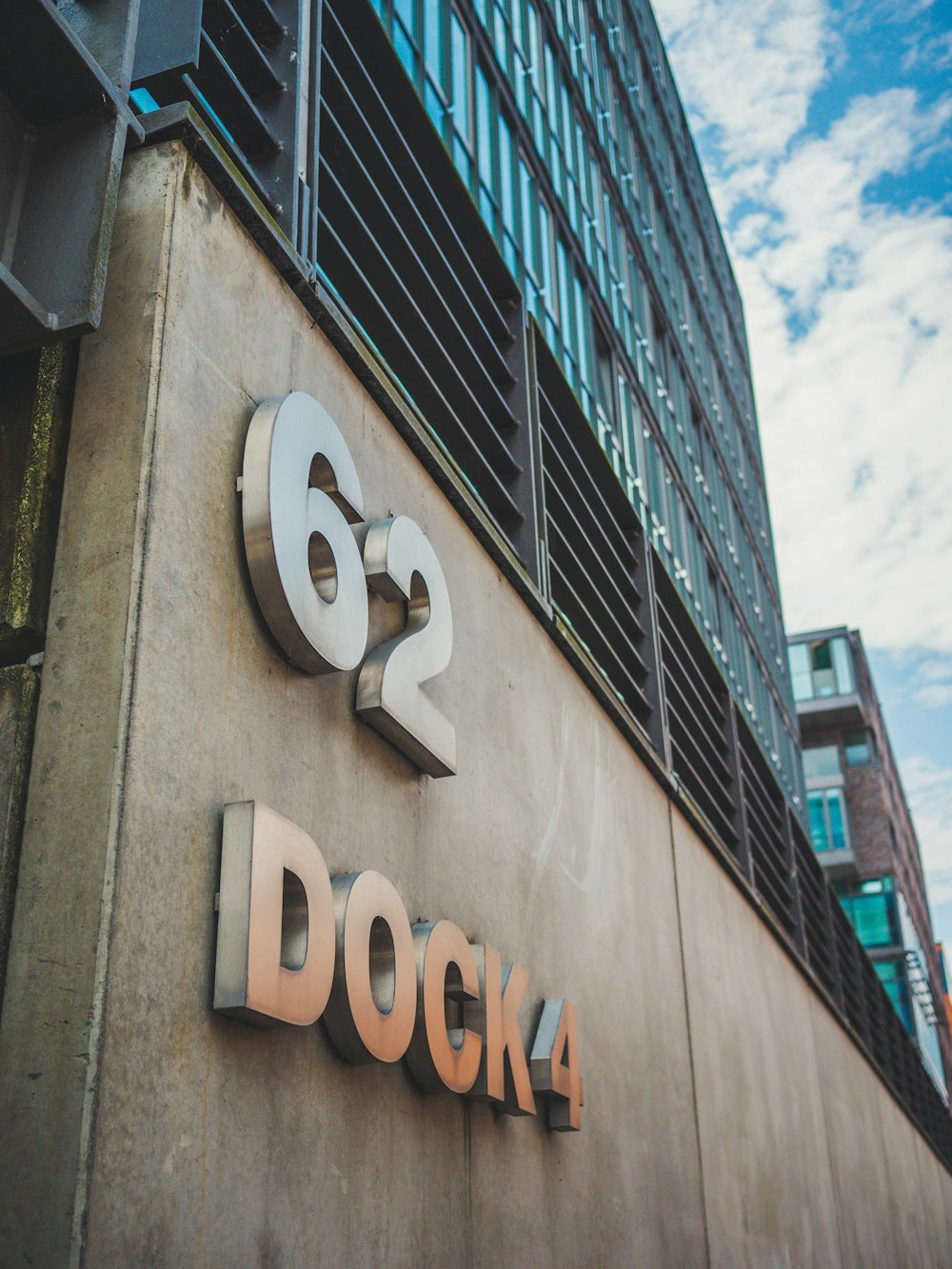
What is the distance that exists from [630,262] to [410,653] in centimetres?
1577

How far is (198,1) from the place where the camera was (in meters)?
5.54

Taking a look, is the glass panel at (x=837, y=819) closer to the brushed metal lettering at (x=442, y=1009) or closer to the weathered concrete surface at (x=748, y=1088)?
the weathered concrete surface at (x=748, y=1088)

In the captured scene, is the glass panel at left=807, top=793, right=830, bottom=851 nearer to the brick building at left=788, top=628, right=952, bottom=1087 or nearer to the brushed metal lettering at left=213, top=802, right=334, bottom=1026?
the brick building at left=788, top=628, right=952, bottom=1087

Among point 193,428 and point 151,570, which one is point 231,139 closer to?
point 193,428

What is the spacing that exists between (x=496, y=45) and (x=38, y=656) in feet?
40.4

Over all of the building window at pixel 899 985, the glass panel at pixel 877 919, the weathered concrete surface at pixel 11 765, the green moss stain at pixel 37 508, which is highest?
the glass panel at pixel 877 919

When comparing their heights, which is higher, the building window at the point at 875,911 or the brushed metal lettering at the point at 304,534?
the building window at the point at 875,911

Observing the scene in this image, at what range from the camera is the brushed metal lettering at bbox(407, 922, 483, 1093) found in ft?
17.1

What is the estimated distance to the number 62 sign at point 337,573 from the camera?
15.5 feet

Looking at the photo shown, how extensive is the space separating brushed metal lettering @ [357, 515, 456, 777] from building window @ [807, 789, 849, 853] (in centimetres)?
4606

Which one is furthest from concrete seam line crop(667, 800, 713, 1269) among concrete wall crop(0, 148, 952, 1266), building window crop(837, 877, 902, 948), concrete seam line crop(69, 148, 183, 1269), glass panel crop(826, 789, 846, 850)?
glass panel crop(826, 789, 846, 850)

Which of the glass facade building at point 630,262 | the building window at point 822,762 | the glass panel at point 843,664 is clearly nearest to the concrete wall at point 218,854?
the glass facade building at point 630,262

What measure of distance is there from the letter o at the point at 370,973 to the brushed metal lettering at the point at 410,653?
2.65 feet

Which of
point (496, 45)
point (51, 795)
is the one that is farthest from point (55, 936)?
point (496, 45)
